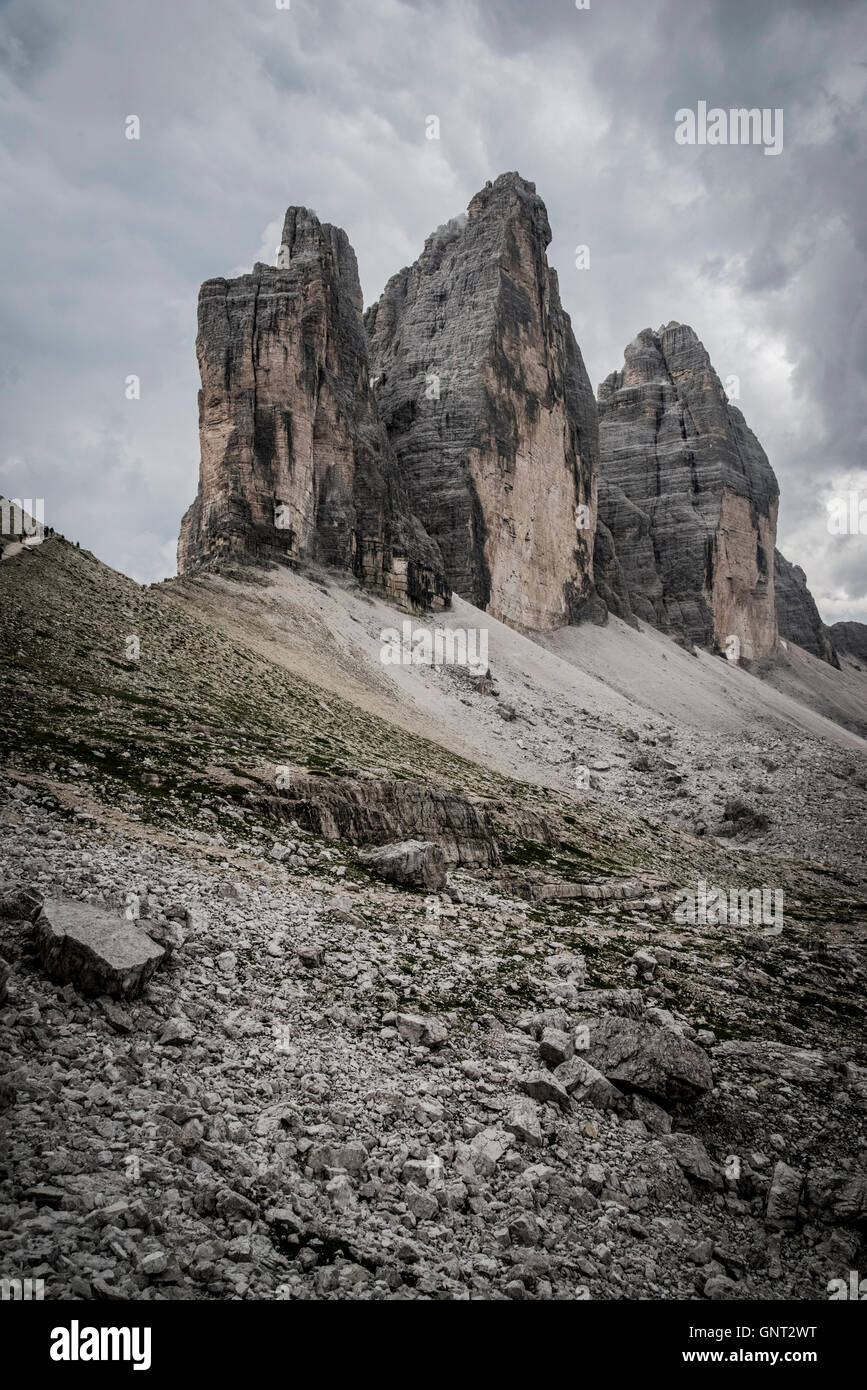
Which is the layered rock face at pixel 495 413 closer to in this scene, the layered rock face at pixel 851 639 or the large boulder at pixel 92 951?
the large boulder at pixel 92 951

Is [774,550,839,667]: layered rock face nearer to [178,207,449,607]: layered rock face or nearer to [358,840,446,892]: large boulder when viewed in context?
[178,207,449,607]: layered rock face

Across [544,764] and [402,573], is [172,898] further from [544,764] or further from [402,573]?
[402,573]

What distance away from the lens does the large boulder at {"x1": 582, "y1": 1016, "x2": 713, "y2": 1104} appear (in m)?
8.59

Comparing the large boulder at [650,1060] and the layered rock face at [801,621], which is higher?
the layered rock face at [801,621]

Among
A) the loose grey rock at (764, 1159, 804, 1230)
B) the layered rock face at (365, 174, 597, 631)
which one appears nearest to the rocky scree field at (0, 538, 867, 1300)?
the loose grey rock at (764, 1159, 804, 1230)

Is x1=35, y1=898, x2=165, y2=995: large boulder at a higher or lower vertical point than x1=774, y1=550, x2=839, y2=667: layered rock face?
lower

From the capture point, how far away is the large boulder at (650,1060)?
8.59 m

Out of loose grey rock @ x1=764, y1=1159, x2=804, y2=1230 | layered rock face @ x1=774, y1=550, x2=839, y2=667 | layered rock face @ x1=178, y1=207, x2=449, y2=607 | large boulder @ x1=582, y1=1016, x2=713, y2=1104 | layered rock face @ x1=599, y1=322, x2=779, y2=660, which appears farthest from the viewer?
layered rock face @ x1=774, y1=550, x2=839, y2=667

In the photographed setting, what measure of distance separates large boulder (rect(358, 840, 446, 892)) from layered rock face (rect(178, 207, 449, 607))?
4710 cm

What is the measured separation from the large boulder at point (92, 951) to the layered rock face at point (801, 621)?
168366mm

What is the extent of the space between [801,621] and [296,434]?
5468 inches

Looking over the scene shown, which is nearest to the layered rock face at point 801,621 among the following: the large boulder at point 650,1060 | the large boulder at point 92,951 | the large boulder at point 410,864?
the large boulder at point 410,864

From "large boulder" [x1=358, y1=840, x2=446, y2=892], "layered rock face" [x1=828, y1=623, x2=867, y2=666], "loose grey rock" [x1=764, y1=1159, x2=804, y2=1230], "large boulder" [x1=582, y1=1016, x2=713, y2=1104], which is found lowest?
"loose grey rock" [x1=764, y1=1159, x2=804, y2=1230]

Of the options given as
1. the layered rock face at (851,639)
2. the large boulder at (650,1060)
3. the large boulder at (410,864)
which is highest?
the layered rock face at (851,639)
